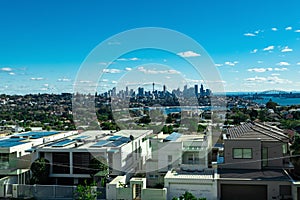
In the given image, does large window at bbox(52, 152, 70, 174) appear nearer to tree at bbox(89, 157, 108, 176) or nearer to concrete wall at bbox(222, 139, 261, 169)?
tree at bbox(89, 157, 108, 176)

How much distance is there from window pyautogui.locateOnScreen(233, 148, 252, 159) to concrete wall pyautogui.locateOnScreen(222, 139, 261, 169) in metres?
0.11

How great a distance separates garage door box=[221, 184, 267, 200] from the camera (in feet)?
32.1

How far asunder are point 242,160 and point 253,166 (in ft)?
1.37

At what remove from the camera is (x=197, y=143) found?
1265cm

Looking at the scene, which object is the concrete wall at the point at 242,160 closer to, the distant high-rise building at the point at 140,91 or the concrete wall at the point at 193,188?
the concrete wall at the point at 193,188

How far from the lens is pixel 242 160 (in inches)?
431

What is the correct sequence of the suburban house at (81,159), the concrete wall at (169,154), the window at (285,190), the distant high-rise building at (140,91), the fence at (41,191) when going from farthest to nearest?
1. the distant high-rise building at (140,91)
2. the concrete wall at (169,154)
3. the suburban house at (81,159)
4. the fence at (41,191)
5. the window at (285,190)

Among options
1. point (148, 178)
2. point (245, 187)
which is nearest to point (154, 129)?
point (148, 178)

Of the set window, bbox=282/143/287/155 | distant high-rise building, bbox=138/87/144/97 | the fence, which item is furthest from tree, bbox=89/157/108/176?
window, bbox=282/143/287/155

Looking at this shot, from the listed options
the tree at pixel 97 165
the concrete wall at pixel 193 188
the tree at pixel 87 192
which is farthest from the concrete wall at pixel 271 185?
the tree at pixel 97 165

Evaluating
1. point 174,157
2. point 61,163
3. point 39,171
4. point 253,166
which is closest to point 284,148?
point 253,166

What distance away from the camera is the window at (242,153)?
431 inches

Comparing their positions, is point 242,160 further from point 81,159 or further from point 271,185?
point 81,159

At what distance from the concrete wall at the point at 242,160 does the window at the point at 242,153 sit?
0.11m
